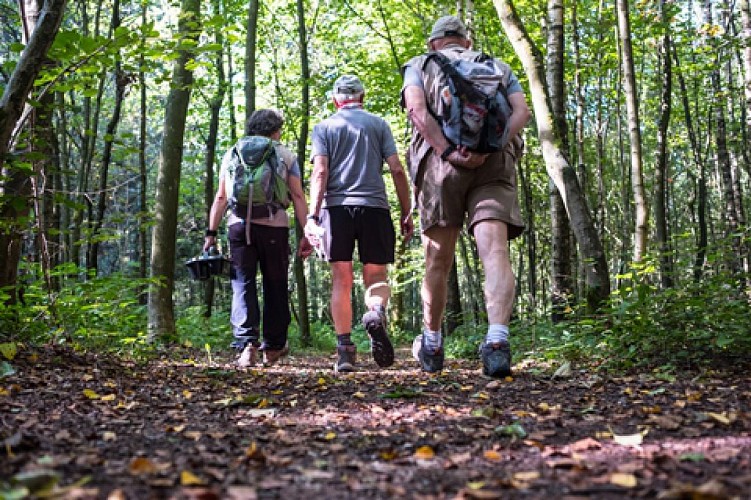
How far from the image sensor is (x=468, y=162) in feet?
14.7

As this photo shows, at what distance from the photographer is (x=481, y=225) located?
14.8 feet

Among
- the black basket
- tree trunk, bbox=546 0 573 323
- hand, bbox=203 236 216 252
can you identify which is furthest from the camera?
tree trunk, bbox=546 0 573 323

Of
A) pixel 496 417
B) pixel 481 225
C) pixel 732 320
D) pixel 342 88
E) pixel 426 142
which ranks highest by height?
pixel 342 88

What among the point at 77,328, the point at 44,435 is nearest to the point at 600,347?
the point at 44,435

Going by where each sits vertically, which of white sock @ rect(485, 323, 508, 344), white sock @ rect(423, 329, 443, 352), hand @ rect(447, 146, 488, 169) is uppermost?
hand @ rect(447, 146, 488, 169)

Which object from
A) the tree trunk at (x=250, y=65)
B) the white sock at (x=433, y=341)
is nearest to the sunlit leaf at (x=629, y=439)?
the white sock at (x=433, y=341)

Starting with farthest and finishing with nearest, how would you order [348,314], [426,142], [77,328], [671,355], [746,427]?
[77,328], [348,314], [426,142], [671,355], [746,427]

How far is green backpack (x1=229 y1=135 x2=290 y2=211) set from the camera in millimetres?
6184

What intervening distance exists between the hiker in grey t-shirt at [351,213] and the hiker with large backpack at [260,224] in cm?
55

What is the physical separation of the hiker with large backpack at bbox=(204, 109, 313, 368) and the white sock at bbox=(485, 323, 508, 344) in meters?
2.46

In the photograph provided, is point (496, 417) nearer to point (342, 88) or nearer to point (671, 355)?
point (671, 355)

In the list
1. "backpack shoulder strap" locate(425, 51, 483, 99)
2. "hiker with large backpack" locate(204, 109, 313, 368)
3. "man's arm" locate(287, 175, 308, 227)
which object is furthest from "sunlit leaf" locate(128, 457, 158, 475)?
"man's arm" locate(287, 175, 308, 227)

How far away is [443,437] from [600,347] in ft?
9.43

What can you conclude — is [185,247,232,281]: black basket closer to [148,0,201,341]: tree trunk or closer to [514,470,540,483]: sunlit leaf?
[148,0,201,341]: tree trunk
